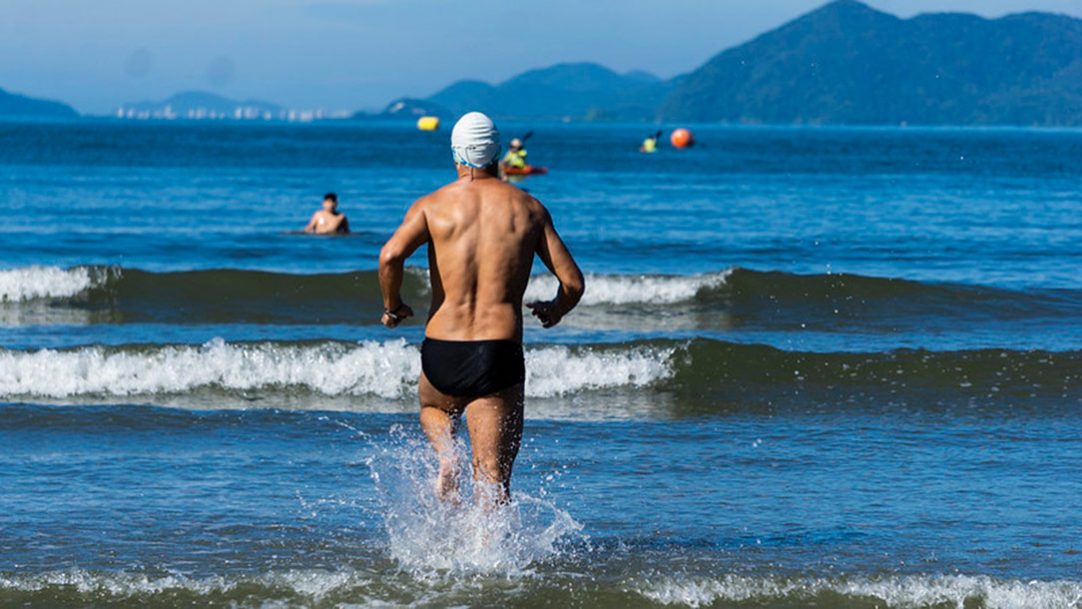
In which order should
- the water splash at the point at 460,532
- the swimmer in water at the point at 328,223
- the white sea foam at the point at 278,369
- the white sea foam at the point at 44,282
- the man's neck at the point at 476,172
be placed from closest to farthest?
the man's neck at the point at 476,172
the water splash at the point at 460,532
the white sea foam at the point at 278,369
the white sea foam at the point at 44,282
the swimmer in water at the point at 328,223

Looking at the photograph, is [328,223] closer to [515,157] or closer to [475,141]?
[515,157]

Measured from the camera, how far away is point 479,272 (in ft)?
20.3

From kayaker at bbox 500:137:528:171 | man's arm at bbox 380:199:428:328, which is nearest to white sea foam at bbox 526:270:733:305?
man's arm at bbox 380:199:428:328

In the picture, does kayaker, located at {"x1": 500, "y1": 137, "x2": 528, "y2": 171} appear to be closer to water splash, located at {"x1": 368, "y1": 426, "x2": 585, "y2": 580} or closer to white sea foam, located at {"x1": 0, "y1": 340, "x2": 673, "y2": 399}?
white sea foam, located at {"x1": 0, "y1": 340, "x2": 673, "y2": 399}

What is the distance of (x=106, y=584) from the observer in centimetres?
646

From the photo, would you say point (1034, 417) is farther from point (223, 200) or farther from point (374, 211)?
point (223, 200)

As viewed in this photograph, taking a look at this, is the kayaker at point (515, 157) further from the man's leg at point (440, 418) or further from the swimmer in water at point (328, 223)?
the man's leg at point (440, 418)

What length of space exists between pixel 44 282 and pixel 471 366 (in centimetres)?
1336

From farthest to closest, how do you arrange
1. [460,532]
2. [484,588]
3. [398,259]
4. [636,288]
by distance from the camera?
[636,288]
[460,532]
[484,588]
[398,259]

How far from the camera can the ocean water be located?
260 inches

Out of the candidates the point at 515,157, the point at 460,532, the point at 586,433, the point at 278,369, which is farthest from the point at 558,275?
the point at 515,157

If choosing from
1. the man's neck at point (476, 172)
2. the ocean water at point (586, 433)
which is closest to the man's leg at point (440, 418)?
the ocean water at point (586, 433)

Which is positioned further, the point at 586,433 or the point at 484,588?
the point at 586,433

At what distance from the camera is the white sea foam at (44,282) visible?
17.8 meters
